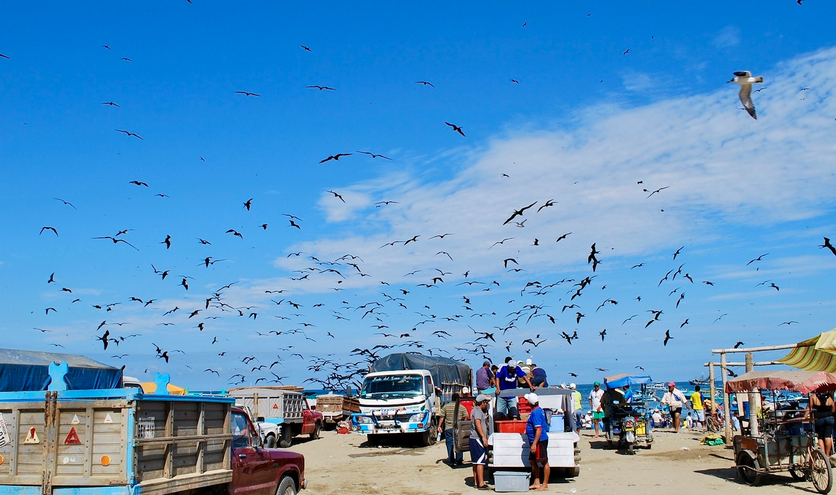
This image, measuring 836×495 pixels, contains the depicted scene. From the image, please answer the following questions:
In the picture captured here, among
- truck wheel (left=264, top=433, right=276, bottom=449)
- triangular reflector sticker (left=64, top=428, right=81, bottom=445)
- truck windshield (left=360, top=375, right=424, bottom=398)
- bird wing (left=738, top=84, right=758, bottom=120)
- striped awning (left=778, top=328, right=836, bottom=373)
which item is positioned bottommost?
truck wheel (left=264, top=433, right=276, bottom=449)

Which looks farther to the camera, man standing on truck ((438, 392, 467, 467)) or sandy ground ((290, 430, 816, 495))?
man standing on truck ((438, 392, 467, 467))

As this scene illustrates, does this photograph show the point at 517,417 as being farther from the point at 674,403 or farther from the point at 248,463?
the point at 674,403

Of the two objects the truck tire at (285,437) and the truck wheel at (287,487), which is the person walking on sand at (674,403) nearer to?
the truck tire at (285,437)

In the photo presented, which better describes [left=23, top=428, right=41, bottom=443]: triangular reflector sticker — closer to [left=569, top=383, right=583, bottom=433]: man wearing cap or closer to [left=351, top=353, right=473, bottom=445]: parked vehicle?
[left=351, top=353, right=473, bottom=445]: parked vehicle

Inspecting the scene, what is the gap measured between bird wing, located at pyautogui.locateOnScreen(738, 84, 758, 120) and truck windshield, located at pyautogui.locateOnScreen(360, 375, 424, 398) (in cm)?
1456

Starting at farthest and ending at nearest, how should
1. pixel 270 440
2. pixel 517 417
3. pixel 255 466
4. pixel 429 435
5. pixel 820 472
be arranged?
pixel 429 435 < pixel 270 440 < pixel 517 417 < pixel 820 472 < pixel 255 466

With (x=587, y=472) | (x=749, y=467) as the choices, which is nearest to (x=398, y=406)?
(x=587, y=472)

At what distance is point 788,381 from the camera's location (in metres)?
13.8

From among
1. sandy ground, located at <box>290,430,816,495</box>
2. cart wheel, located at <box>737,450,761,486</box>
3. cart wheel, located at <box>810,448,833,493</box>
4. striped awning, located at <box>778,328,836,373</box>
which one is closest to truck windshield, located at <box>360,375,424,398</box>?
sandy ground, located at <box>290,430,816,495</box>

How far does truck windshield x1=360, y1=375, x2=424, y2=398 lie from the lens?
2305 centimetres

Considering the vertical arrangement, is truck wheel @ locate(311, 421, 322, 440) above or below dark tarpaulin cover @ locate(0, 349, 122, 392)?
below

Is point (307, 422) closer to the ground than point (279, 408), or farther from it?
closer to the ground

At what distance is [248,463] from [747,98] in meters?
8.83

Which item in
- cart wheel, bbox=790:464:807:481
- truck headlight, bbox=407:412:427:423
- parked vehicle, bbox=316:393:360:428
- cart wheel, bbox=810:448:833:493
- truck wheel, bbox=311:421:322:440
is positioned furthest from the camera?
parked vehicle, bbox=316:393:360:428
